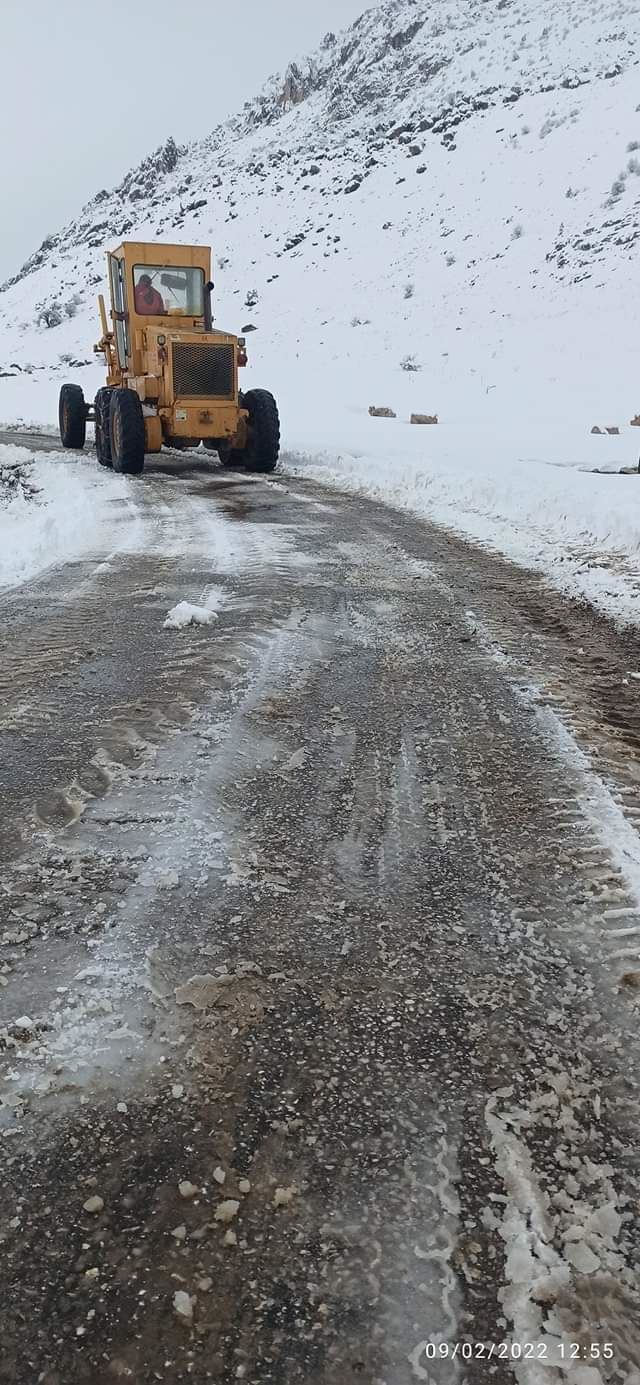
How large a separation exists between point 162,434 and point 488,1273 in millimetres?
12290

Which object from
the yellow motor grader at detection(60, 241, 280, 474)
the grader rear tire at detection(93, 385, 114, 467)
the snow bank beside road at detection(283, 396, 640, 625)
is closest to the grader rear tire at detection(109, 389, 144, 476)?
the yellow motor grader at detection(60, 241, 280, 474)

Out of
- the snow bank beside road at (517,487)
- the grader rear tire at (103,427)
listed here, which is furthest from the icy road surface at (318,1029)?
the grader rear tire at (103,427)

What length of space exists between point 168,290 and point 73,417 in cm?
374

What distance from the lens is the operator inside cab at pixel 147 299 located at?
507 inches

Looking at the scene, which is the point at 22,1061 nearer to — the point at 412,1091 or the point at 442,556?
the point at 412,1091

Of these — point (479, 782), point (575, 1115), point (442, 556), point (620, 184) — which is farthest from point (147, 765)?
point (620, 184)

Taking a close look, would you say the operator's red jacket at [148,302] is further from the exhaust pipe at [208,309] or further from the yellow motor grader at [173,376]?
the exhaust pipe at [208,309]

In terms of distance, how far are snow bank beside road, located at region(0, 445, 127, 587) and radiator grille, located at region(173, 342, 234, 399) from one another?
163 centimetres

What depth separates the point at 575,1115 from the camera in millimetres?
1629

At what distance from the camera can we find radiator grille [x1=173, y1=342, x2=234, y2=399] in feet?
39.4

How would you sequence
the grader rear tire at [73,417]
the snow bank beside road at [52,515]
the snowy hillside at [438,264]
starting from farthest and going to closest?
the grader rear tire at [73,417] → the snowy hillside at [438,264] → the snow bank beside road at [52,515]

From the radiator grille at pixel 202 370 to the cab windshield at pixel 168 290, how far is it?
1461mm
